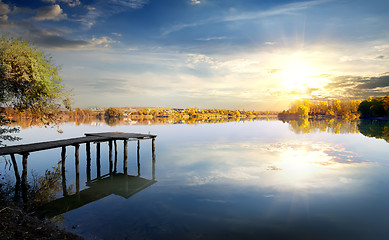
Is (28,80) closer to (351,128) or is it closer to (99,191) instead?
(99,191)

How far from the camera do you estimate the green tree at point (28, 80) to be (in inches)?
591

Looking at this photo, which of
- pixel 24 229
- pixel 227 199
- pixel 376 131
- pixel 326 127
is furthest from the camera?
pixel 326 127

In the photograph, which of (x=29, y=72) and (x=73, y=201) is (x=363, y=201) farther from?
(x=29, y=72)

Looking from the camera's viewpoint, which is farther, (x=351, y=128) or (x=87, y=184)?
(x=351, y=128)

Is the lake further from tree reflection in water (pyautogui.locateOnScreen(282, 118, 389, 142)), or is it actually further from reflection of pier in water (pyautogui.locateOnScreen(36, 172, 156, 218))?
tree reflection in water (pyautogui.locateOnScreen(282, 118, 389, 142))

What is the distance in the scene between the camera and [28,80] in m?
15.4

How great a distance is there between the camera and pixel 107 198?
13859 mm

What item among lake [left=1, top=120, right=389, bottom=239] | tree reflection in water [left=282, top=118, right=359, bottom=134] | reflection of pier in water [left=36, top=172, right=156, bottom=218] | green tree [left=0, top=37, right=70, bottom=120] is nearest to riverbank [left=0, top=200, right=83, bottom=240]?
lake [left=1, top=120, right=389, bottom=239]

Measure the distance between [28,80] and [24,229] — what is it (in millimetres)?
10598

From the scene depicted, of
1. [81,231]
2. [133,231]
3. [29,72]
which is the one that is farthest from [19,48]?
[133,231]

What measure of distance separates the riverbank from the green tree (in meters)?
9.12

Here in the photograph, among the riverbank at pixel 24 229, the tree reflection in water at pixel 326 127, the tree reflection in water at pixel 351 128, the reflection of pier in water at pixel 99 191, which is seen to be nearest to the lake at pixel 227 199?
the reflection of pier in water at pixel 99 191

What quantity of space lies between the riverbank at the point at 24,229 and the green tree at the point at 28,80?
29.9 feet

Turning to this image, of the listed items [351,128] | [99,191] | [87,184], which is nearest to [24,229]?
[99,191]
